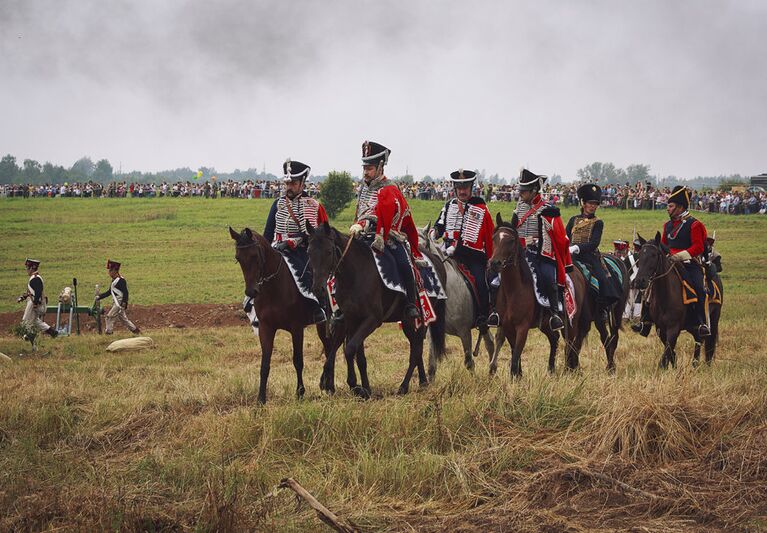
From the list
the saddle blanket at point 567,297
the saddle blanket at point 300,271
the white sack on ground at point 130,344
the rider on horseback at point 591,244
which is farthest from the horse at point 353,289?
the white sack on ground at point 130,344

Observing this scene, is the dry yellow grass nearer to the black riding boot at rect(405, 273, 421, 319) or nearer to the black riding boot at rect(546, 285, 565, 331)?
the black riding boot at rect(405, 273, 421, 319)

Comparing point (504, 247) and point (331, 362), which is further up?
point (504, 247)

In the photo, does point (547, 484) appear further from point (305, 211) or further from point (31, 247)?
point (31, 247)

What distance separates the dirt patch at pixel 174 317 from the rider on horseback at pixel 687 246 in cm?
1281

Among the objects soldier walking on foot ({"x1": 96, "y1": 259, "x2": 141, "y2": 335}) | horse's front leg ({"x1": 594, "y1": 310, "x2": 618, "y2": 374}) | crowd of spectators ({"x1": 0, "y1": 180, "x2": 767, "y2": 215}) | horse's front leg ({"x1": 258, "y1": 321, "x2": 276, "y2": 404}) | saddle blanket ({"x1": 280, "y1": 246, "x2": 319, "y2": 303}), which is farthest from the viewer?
crowd of spectators ({"x1": 0, "y1": 180, "x2": 767, "y2": 215})

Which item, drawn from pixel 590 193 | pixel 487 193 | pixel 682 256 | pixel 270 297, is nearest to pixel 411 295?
pixel 270 297

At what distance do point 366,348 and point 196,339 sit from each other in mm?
4140

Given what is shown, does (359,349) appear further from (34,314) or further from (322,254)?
(34,314)

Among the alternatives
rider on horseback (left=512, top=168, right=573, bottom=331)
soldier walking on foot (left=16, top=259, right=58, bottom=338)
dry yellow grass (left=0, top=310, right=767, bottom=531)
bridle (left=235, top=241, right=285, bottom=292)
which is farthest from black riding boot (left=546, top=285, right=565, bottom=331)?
soldier walking on foot (left=16, top=259, right=58, bottom=338)

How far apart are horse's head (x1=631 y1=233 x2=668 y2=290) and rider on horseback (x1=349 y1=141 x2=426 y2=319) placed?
11.2 feet

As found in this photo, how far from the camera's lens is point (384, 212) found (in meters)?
11.4

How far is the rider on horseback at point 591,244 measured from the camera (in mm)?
13688

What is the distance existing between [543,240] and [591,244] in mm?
1961

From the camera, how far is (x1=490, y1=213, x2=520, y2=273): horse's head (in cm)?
1105
